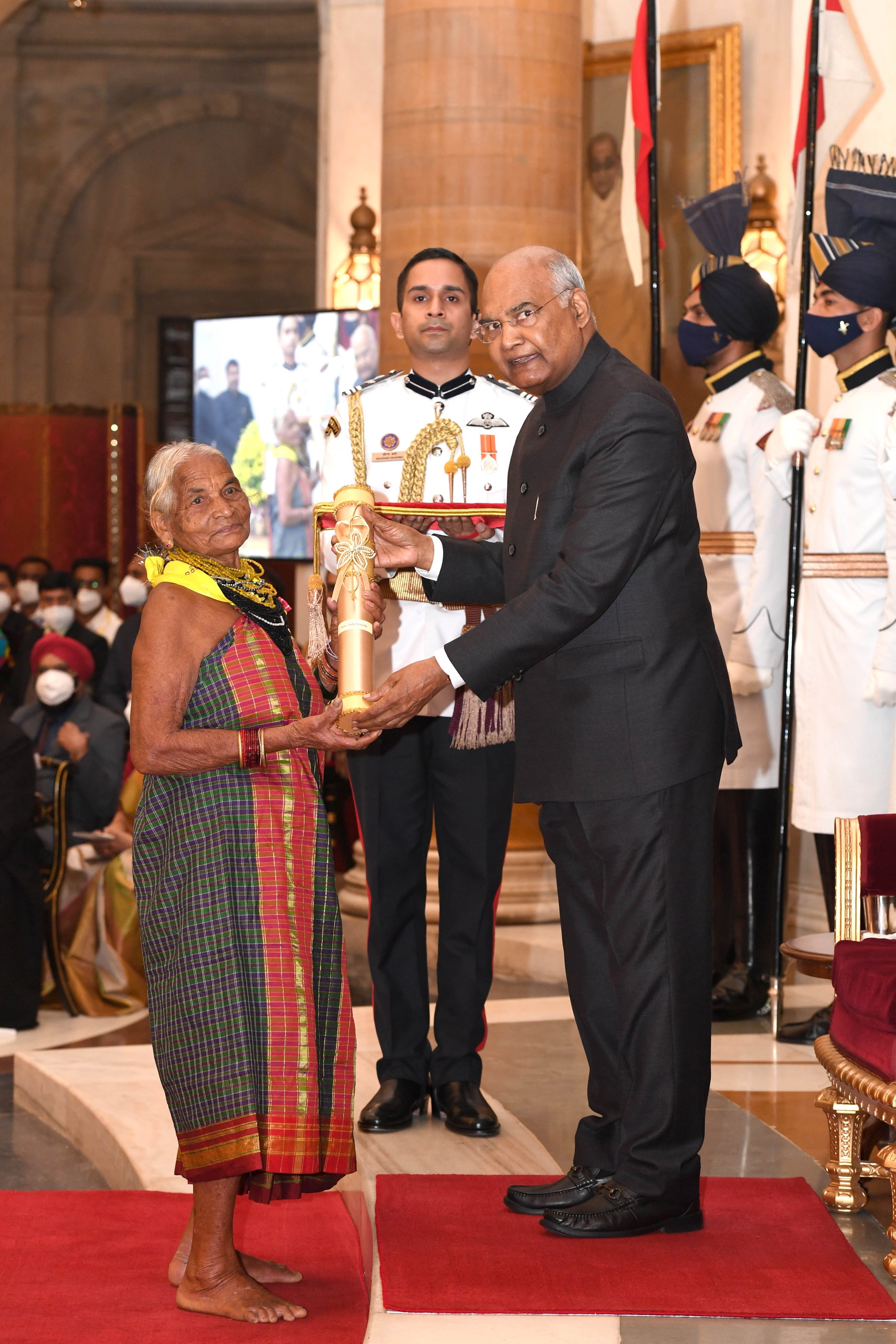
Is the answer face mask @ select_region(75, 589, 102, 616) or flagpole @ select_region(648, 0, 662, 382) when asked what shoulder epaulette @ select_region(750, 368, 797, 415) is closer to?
flagpole @ select_region(648, 0, 662, 382)

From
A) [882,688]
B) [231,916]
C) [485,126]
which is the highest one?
[485,126]

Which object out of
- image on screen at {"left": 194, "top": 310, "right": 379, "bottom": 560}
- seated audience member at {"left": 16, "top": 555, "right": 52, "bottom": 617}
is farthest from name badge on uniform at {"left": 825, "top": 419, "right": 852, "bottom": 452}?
seated audience member at {"left": 16, "top": 555, "right": 52, "bottom": 617}

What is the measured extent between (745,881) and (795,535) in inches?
45.4

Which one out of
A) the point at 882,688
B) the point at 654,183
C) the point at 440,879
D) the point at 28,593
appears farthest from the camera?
the point at 28,593

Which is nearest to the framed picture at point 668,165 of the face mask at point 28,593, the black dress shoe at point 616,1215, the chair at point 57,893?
the chair at point 57,893

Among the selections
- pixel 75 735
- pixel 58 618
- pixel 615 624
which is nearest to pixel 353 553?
pixel 615 624

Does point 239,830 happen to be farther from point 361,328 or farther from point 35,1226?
point 361,328

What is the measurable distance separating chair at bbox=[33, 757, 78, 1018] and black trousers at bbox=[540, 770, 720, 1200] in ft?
11.2

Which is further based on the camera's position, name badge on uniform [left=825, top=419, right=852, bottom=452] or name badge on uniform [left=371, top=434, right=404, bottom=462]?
name badge on uniform [left=825, top=419, right=852, bottom=452]

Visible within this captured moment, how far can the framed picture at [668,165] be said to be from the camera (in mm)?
8320

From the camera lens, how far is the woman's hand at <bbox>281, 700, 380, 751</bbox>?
2865 mm

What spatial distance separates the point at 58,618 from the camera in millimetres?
9422

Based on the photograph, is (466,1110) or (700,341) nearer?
(466,1110)

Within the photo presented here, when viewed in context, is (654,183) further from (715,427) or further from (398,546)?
(398,546)
